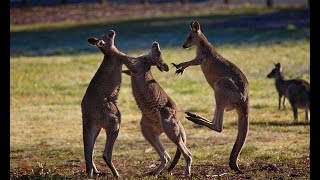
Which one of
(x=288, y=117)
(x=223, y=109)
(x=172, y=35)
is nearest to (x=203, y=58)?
(x=223, y=109)

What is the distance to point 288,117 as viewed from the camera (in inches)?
564

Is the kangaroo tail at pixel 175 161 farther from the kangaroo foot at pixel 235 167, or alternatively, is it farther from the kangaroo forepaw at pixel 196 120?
the kangaroo foot at pixel 235 167

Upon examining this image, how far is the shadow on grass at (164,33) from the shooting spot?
2539 centimetres

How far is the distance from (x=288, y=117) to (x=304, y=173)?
5.44m

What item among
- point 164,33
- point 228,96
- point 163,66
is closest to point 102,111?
point 163,66

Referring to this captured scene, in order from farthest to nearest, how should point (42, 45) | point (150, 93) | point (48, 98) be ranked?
point (42, 45) < point (48, 98) < point (150, 93)

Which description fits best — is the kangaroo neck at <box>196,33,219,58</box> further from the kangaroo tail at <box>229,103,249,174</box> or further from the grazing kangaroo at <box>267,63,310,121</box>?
the grazing kangaroo at <box>267,63,310,121</box>

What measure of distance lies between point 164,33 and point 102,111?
61.9ft

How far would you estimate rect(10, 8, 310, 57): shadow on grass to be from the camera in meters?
25.4

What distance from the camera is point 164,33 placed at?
27.5 m

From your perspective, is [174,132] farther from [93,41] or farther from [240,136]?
[93,41]

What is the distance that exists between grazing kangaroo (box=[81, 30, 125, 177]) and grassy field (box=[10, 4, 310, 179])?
317 millimetres

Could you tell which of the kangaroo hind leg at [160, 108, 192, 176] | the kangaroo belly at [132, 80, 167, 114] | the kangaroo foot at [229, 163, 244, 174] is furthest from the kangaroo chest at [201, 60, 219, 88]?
the kangaroo foot at [229, 163, 244, 174]
